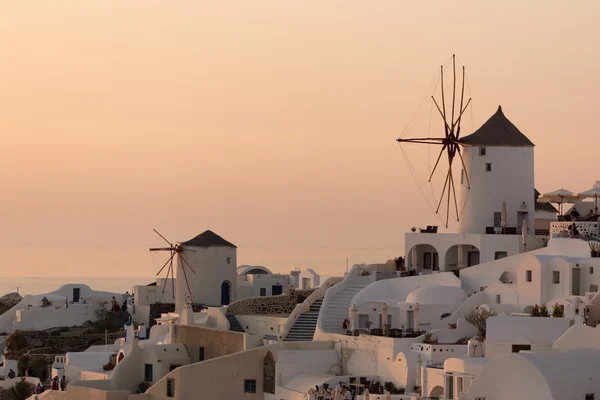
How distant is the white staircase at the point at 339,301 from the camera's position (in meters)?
51.9

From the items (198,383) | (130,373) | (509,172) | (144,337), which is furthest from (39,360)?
(509,172)

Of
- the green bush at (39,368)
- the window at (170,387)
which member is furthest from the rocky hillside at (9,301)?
the window at (170,387)

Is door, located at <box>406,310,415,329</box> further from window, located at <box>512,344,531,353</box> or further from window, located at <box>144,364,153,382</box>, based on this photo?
window, located at <box>144,364,153,382</box>

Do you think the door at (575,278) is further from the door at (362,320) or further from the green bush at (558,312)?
the door at (362,320)

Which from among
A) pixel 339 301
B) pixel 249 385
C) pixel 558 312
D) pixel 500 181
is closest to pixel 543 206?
pixel 500 181

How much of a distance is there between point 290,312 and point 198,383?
7.50 meters

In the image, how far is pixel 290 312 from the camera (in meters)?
56.2

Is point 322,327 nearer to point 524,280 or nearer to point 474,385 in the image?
point 524,280

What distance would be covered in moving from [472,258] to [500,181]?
2675 mm

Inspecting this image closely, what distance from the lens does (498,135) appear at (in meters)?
55.9

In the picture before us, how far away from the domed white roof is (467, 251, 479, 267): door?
4195 millimetres

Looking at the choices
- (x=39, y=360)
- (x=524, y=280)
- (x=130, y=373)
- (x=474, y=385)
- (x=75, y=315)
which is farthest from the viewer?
(x=75, y=315)

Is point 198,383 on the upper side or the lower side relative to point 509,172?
lower

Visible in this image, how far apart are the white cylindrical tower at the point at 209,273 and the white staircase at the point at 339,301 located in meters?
9.61
